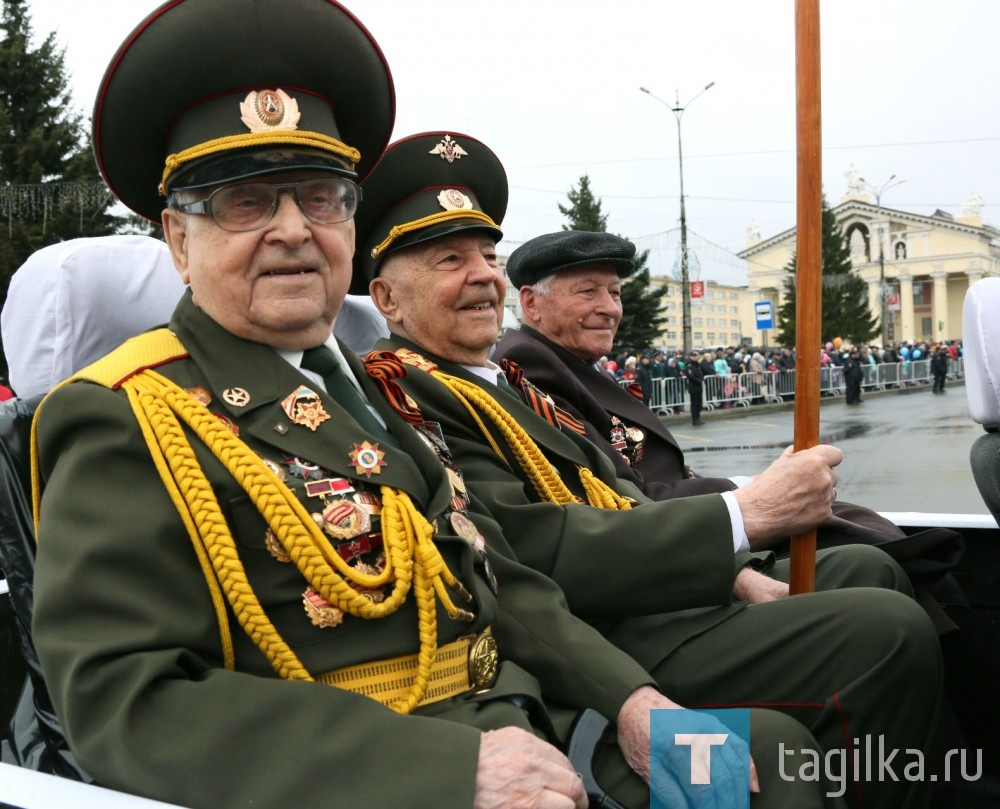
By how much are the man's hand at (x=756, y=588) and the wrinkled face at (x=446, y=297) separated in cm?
91

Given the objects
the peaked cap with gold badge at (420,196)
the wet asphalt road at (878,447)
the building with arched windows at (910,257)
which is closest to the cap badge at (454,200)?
the peaked cap with gold badge at (420,196)

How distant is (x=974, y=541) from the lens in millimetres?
2674

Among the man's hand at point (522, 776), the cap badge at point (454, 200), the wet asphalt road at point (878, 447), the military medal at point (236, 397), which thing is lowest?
the wet asphalt road at point (878, 447)

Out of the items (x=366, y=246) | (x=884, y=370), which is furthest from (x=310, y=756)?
(x=884, y=370)

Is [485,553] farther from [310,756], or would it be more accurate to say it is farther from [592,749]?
[310,756]

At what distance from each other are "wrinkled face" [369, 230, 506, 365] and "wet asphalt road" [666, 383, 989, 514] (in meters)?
6.45

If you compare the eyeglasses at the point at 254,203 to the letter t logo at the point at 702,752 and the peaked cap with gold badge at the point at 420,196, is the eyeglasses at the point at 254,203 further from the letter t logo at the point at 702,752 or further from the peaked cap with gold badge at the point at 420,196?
the letter t logo at the point at 702,752

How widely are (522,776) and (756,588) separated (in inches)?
46.7

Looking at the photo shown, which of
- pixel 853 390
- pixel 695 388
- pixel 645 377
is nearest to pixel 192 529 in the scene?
pixel 645 377

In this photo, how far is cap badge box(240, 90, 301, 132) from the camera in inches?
69.4

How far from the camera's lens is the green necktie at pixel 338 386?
1.92m

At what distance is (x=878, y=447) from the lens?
1405 centimetres

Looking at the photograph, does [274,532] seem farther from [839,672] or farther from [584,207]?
[584,207]

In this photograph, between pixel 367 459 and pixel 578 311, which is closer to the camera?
pixel 367 459
